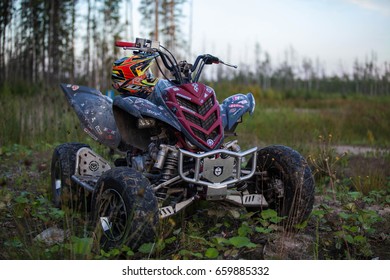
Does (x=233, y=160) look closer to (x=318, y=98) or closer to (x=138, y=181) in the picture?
(x=138, y=181)

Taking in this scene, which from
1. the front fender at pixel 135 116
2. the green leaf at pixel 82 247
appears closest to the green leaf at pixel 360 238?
the front fender at pixel 135 116

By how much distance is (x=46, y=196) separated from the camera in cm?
559

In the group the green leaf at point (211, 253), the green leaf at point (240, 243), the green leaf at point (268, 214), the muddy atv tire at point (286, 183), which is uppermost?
the muddy atv tire at point (286, 183)

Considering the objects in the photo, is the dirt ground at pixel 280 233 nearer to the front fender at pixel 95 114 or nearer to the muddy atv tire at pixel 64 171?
the muddy atv tire at pixel 64 171

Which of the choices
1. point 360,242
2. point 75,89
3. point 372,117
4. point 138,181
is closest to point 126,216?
point 138,181

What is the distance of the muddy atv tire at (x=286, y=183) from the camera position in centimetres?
412

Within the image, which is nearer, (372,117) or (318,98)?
(372,117)

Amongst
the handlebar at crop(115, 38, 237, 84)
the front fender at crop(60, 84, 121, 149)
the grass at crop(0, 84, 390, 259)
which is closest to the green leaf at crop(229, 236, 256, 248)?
the grass at crop(0, 84, 390, 259)

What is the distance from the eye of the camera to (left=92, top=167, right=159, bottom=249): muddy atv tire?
11.3 ft

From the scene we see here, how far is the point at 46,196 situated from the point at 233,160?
254 cm

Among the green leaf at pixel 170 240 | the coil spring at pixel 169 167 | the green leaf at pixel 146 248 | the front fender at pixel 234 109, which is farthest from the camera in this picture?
the front fender at pixel 234 109

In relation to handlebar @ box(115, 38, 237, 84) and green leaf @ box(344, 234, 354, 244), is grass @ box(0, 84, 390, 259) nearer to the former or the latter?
green leaf @ box(344, 234, 354, 244)

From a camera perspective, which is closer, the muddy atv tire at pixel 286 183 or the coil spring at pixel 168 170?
the coil spring at pixel 168 170
